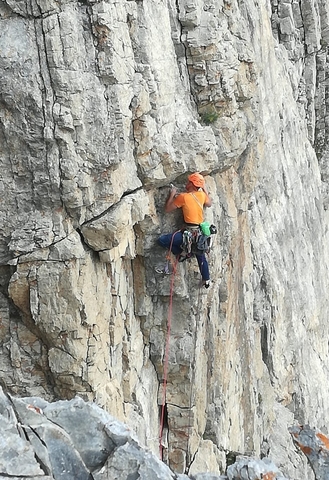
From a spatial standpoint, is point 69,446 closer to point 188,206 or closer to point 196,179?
point 188,206

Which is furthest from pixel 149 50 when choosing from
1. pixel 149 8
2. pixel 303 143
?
pixel 303 143

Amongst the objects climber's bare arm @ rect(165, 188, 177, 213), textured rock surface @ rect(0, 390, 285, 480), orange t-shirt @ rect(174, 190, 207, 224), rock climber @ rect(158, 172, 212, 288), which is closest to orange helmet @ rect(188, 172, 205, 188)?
rock climber @ rect(158, 172, 212, 288)

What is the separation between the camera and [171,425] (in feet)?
44.2

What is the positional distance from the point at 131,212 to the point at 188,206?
131cm

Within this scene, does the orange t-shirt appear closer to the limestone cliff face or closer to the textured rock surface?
the limestone cliff face

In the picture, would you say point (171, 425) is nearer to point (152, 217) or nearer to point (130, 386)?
point (130, 386)

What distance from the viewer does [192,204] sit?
1195 cm

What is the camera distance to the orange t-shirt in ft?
39.1

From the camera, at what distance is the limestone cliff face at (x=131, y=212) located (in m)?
10.0

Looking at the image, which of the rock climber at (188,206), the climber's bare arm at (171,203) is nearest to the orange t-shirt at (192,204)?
the rock climber at (188,206)

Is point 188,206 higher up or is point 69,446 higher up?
point 188,206

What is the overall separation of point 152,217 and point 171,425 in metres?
4.86

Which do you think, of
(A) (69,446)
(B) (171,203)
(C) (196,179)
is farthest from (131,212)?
(A) (69,446)

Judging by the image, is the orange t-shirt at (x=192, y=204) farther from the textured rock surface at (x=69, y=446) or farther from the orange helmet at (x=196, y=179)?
the textured rock surface at (x=69, y=446)
